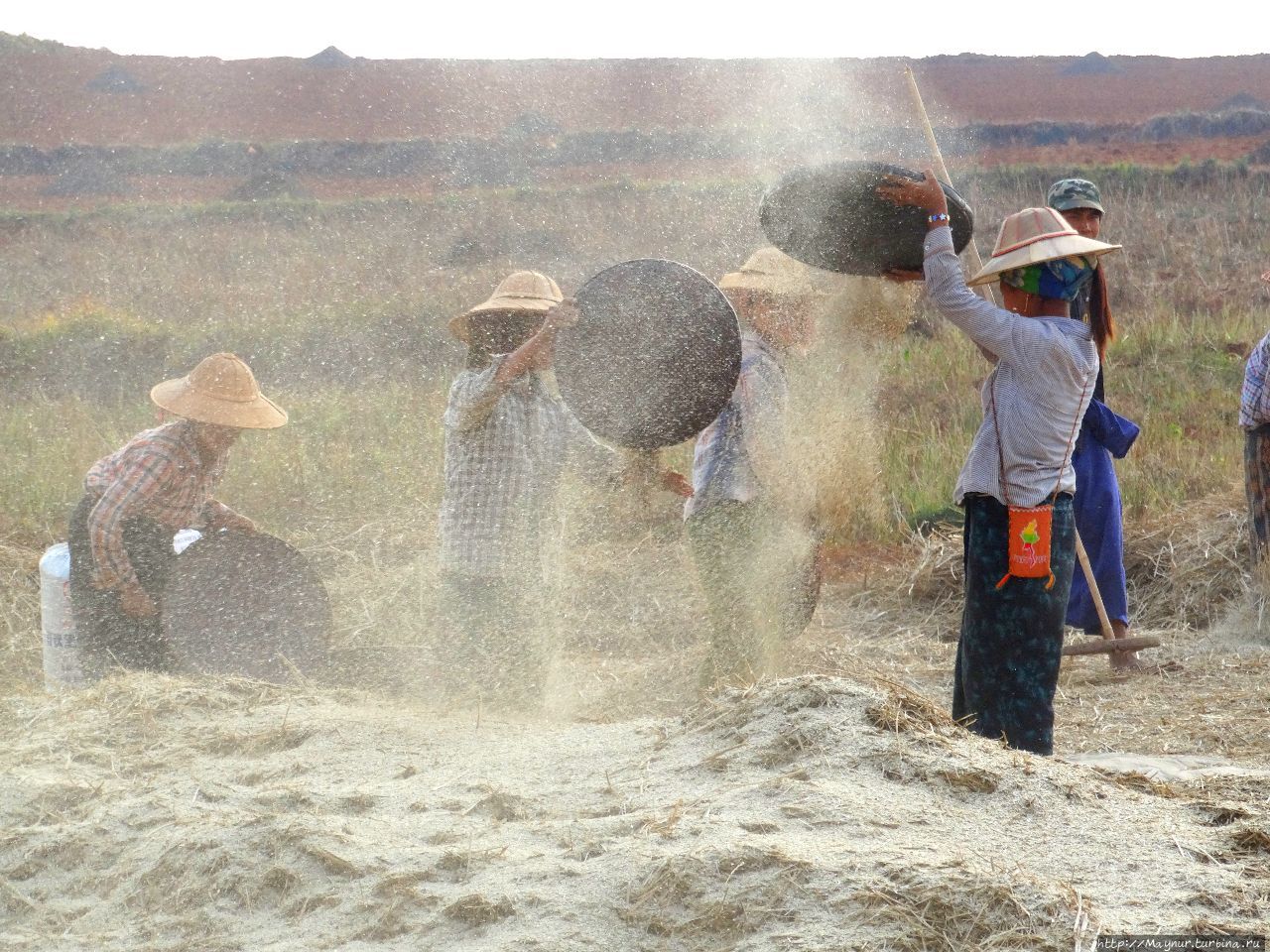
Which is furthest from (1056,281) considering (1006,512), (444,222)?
(444,222)

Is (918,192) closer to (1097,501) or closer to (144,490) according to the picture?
(1097,501)

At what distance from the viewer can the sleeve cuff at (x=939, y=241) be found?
3395 millimetres

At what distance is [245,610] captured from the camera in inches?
191

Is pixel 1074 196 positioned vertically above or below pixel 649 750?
above

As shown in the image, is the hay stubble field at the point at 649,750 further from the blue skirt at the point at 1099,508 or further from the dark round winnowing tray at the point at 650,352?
the dark round winnowing tray at the point at 650,352

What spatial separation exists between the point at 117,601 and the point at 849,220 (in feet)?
8.59

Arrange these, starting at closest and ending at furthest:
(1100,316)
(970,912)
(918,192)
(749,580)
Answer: (970,912) < (918,192) < (1100,316) < (749,580)

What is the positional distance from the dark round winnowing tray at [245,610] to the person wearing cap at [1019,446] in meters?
2.29

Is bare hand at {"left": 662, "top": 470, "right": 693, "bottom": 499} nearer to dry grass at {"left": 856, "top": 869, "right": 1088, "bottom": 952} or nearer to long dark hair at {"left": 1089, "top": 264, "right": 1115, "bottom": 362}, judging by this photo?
long dark hair at {"left": 1089, "top": 264, "right": 1115, "bottom": 362}

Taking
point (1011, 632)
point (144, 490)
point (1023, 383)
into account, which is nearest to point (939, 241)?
point (1023, 383)

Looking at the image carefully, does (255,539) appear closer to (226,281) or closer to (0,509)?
(0,509)

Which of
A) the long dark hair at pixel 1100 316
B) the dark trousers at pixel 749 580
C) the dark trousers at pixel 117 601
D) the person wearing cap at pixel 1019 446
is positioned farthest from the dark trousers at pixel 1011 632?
the dark trousers at pixel 117 601

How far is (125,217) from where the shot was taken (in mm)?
27922

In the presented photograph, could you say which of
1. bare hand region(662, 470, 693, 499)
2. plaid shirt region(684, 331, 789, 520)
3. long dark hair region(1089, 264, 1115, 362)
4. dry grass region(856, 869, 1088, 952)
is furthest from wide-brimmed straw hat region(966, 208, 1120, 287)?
dry grass region(856, 869, 1088, 952)
